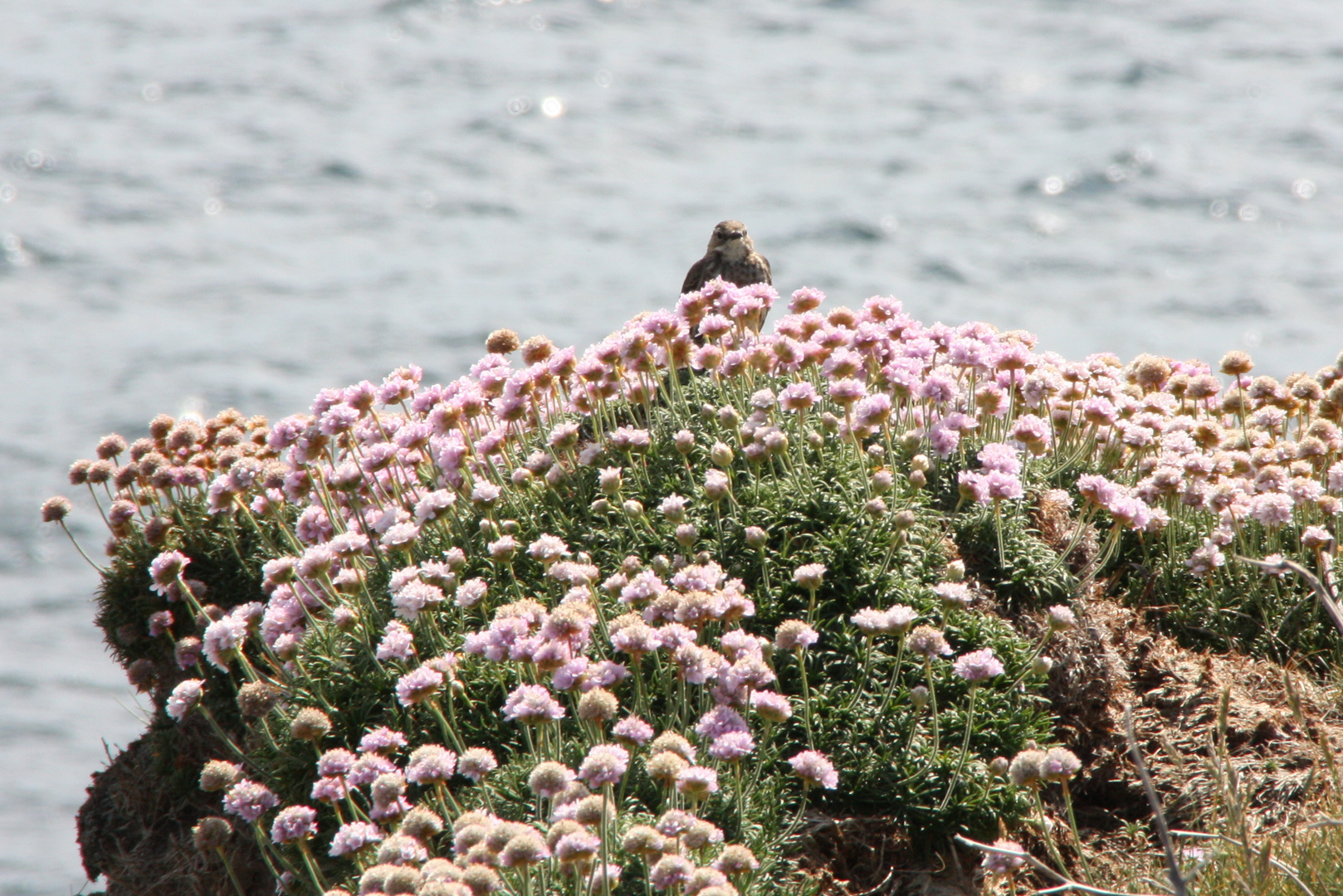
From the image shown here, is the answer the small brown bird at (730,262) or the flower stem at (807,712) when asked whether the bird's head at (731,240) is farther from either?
the flower stem at (807,712)

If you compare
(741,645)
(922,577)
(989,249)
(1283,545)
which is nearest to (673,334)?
(922,577)

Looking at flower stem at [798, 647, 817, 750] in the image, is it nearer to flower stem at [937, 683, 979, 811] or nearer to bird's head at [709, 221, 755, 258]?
flower stem at [937, 683, 979, 811]

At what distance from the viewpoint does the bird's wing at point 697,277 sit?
21.3 feet

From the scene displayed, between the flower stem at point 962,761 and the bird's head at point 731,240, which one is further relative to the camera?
the bird's head at point 731,240

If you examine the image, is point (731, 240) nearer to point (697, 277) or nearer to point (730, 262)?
point (730, 262)

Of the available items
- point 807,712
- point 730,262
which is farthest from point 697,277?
point 807,712

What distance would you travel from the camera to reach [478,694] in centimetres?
419

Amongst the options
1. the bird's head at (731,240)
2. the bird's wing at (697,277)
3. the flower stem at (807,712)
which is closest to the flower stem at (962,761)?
the flower stem at (807,712)

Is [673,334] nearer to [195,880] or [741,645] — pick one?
[741,645]

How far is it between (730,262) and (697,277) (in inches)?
7.6

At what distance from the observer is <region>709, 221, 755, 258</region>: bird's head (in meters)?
6.55

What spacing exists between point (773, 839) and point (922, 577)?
49.7 inches

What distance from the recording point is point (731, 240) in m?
6.59

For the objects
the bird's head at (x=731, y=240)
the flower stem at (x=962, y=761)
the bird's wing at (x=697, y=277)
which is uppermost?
the bird's head at (x=731, y=240)
